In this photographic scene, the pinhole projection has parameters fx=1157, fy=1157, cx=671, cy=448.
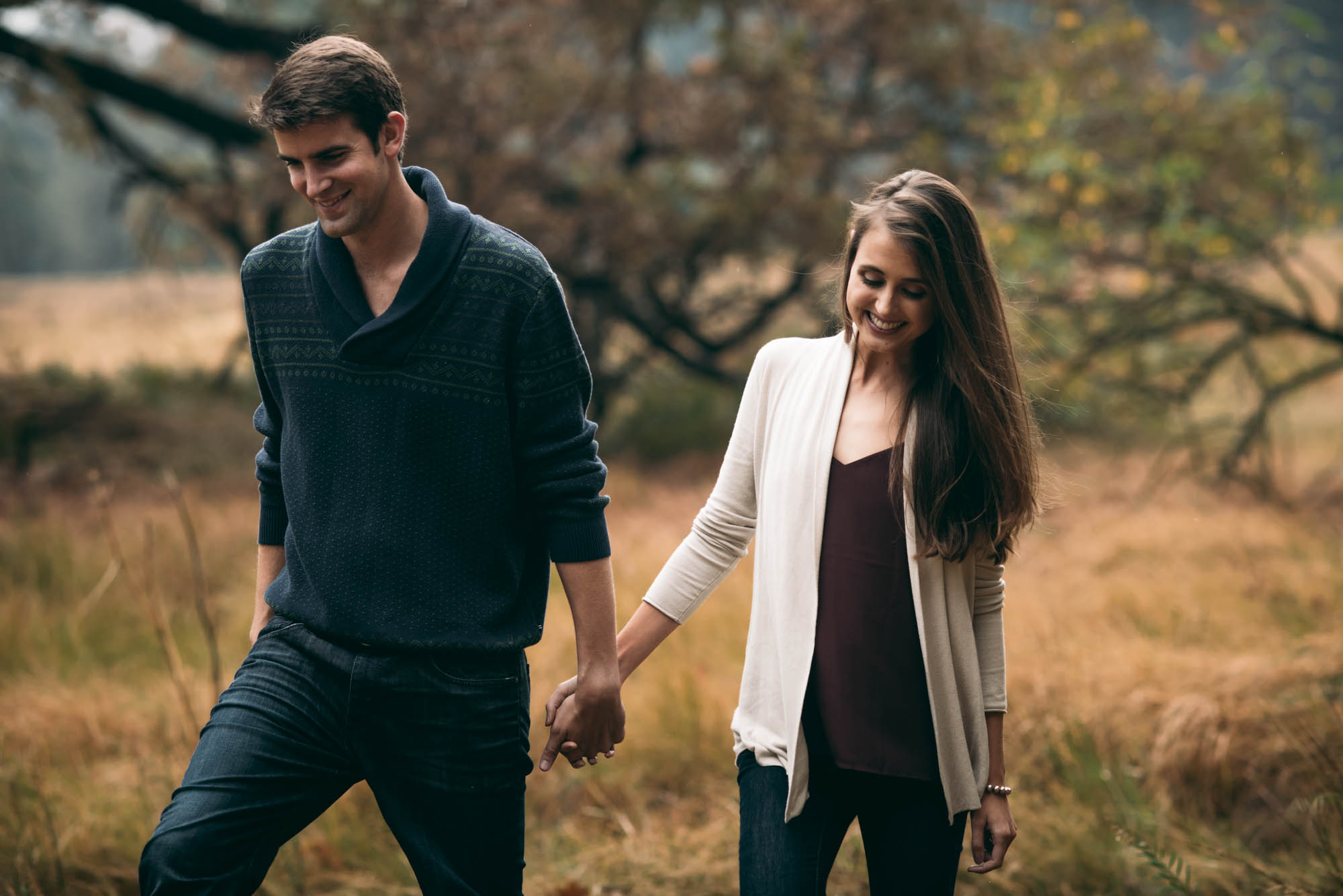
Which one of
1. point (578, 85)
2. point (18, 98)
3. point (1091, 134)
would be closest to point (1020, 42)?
point (1091, 134)

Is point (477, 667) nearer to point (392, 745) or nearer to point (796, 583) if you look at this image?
point (392, 745)

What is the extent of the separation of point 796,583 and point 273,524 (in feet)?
3.74

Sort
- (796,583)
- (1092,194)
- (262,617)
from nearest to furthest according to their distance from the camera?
(796,583) → (262,617) → (1092,194)

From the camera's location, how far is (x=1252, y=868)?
312cm

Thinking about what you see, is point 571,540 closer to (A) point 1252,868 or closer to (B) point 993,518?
(B) point 993,518

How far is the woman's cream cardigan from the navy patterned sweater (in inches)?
12.5

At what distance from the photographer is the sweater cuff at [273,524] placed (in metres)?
2.50

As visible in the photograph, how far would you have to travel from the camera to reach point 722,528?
2480 millimetres

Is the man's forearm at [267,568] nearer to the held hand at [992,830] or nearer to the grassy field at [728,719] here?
the grassy field at [728,719]

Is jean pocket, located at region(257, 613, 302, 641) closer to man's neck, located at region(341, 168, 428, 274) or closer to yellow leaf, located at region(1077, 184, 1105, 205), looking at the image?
man's neck, located at region(341, 168, 428, 274)

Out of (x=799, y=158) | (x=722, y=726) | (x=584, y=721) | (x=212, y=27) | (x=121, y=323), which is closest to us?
(x=584, y=721)

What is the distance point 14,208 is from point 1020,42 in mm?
45954

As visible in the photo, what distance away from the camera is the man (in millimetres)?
2186

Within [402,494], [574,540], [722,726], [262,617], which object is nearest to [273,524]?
[262,617]
